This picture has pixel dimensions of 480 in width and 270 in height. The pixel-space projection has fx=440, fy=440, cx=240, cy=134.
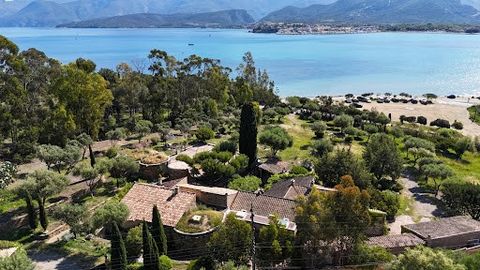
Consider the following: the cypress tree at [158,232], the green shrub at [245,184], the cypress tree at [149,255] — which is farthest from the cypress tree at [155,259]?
the green shrub at [245,184]

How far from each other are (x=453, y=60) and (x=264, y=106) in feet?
411

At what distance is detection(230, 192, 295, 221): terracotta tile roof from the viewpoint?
28.0 m

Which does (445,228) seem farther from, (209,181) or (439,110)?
(439,110)

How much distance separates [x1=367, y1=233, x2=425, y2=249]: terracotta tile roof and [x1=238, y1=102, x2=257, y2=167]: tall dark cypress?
688 inches

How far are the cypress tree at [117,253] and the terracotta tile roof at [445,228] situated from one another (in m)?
18.1

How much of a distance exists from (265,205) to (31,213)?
15.0 meters

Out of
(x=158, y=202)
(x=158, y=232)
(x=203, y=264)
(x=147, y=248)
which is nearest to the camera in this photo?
(x=147, y=248)

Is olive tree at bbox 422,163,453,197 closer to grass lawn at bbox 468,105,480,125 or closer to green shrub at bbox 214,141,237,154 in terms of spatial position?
green shrub at bbox 214,141,237,154

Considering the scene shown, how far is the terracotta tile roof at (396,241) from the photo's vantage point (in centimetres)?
2633

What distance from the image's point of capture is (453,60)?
566 feet

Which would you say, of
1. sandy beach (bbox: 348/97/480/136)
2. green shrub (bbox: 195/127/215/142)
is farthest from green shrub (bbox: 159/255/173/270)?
sandy beach (bbox: 348/97/480/136)

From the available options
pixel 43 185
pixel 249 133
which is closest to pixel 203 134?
pixel 249 133

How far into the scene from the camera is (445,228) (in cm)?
2833

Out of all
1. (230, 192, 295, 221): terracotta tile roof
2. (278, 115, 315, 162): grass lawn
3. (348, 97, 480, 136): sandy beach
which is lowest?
(348, 97, 480, 136): sandy beach
